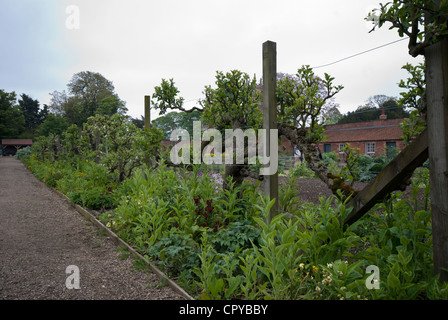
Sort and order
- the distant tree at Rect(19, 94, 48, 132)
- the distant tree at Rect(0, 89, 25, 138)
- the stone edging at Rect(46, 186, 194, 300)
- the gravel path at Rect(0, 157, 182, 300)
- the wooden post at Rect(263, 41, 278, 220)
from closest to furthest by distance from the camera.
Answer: the stone edging at Rect(46, 186, 194, 300), the gravel path at Rect(0, 157, 182, 300), the wooden post at Rect(263, 41, 278, 220), the distant tree at Rect(0, 89, 25, 138), the distant tree at Rect(19, 94, 48, 132)

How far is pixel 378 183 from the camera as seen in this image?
8.09ft

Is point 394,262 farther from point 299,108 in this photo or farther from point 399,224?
point 299,108

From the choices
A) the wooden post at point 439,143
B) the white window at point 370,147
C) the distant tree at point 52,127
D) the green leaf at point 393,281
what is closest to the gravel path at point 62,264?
the green leaf at point 393,281

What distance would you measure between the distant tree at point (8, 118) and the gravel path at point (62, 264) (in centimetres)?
5814

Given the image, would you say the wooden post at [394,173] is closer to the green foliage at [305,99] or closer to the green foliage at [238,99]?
the green foliage at [305,99]

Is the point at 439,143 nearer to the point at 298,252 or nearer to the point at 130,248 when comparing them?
the point at 298,252

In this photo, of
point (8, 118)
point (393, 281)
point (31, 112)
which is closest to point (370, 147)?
point (393, 281)

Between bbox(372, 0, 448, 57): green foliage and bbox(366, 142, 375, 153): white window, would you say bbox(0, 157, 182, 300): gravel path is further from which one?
bbox(366, 142, 375, 153): white window

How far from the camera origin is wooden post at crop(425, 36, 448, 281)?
2.04 metres

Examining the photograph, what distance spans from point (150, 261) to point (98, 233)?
7.06ft

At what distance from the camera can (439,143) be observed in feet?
6.73

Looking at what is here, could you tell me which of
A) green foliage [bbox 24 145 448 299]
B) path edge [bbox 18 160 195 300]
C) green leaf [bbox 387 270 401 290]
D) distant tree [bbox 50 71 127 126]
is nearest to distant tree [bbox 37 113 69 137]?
distant tree [bbox 50 71 127 126]

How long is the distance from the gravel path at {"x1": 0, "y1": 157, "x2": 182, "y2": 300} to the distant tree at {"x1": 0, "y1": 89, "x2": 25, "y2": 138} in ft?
191
